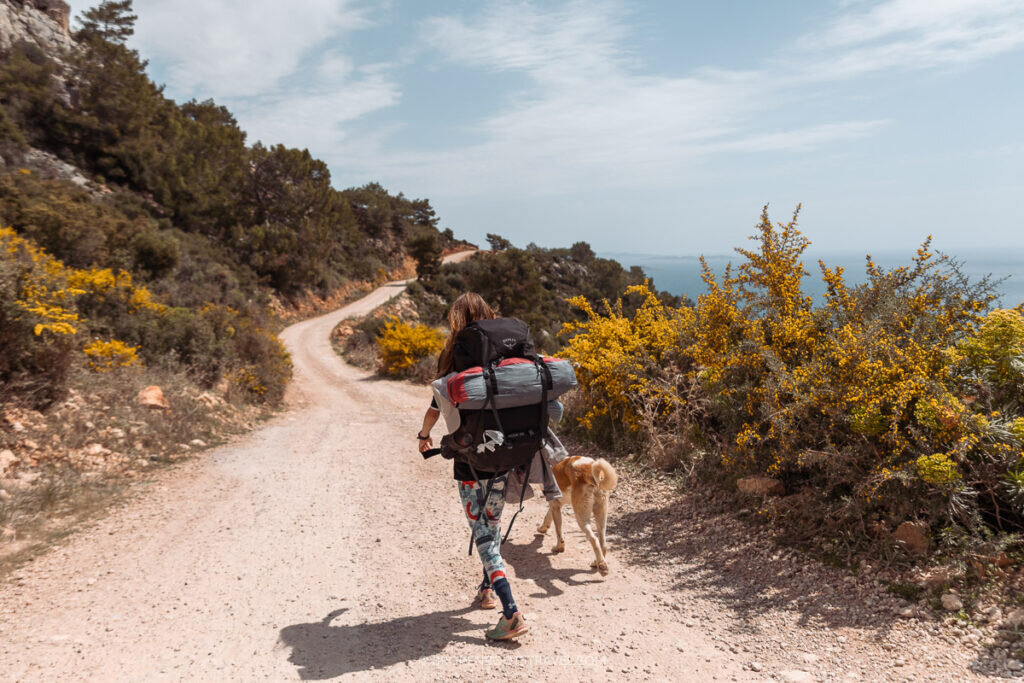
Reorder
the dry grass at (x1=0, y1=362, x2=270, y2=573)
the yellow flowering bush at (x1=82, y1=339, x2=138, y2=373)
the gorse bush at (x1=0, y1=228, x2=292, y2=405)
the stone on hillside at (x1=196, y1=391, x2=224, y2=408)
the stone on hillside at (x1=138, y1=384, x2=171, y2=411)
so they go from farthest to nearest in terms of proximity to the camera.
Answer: the stone on hillside at (x1=196, y1=391, x2=224, y2=408), the yellow flowering bush at (x1=82, y1=339, x2=138, y2=373), the stone on hillside at (x1=138, y1=384, x2=171, y2=411), the gorse bush at (x1=0, y1=228, x2=292, y2=405), the dry grass at (x1=0, y1=362, x2=270, y2=573)

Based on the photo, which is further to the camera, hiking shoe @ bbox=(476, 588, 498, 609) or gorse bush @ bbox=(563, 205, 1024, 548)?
gorse bush @ bbox=(563, 205, 1024, 548)

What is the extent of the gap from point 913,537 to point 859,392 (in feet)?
3.35

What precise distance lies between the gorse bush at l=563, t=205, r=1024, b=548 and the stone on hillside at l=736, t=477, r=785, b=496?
0.09 meters

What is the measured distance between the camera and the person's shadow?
3240 millimetres

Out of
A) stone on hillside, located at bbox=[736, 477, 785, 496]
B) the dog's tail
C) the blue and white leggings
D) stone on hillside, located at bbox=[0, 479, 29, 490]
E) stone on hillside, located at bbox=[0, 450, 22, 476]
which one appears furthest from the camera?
stone on hillside, located at bbox=[0, 450, 22, 476]

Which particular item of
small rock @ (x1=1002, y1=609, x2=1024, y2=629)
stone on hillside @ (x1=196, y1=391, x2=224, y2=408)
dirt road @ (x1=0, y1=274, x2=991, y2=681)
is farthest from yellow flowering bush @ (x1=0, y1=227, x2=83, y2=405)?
small rock @ (x1=1002, y1=609, x2=1024, y2=629)

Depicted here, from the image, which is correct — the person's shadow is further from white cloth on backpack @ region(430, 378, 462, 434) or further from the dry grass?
the dry grass

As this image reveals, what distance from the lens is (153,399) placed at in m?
8.51

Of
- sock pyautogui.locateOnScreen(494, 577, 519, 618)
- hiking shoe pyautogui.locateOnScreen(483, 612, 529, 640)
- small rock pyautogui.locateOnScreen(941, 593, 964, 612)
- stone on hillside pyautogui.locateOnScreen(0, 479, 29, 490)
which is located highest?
stone on hillside pyautogui.locateOnScreen(0, 479, 29, 490)

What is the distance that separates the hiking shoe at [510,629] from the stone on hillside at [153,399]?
7.11 m

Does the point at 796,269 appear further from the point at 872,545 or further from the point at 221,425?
the point at 221,425

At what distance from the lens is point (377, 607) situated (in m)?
3.98

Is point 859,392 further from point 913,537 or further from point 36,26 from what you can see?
point 36,26

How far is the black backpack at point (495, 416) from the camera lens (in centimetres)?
323
